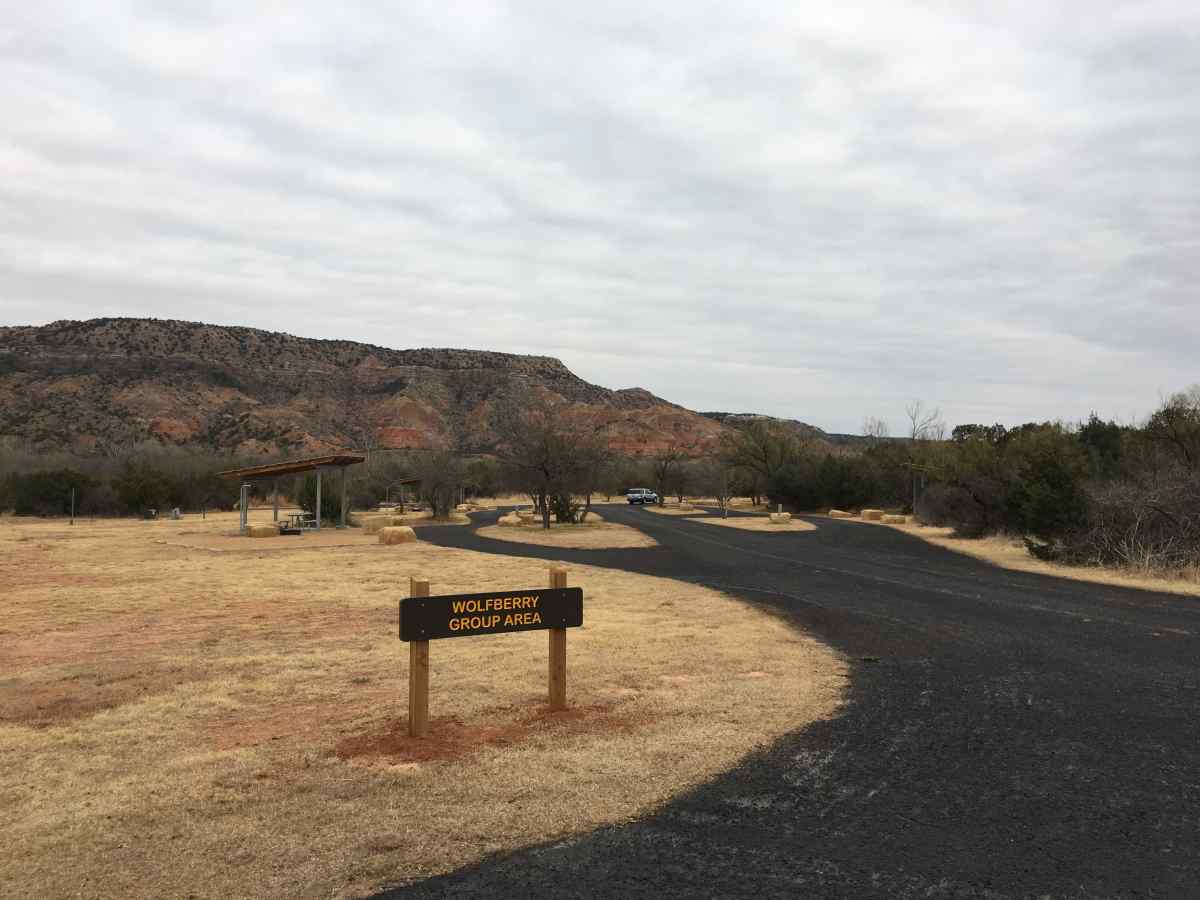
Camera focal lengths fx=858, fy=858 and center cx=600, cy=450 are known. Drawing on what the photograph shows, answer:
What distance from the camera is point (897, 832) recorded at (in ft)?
15.4

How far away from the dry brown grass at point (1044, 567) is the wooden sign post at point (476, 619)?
14.1m

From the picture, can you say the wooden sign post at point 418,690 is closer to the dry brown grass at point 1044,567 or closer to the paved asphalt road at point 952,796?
the paved asphalt road at point 952,796

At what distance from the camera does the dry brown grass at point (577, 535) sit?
28.7 meters

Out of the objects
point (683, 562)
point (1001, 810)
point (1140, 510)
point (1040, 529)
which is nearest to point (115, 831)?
point (1001, 810)

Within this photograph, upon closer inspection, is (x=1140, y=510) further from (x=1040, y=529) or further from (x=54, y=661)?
(x=54, y=661)

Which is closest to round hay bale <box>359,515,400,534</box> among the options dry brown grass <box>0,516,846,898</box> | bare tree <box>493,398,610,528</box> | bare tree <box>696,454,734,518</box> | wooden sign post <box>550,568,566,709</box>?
bare tree <box>493,398,610,528</box>

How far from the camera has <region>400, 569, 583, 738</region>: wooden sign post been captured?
21.2ft

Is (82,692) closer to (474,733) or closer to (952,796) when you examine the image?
(474,733)

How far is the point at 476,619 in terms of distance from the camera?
675cm

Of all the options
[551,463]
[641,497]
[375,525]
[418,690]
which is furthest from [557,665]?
[641,497]

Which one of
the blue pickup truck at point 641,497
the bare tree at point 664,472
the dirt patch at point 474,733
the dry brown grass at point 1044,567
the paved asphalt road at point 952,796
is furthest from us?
the bare tree at point 664,472

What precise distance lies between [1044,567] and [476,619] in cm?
1870

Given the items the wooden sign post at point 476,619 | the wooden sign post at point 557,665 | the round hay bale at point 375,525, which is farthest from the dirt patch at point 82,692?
the round hay bale at point 375,525

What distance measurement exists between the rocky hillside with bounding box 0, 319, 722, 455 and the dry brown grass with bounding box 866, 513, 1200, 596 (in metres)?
62.8
